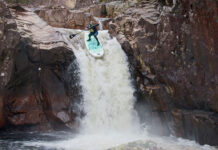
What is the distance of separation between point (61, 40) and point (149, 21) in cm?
401

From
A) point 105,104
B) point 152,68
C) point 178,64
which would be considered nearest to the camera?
point 178,64

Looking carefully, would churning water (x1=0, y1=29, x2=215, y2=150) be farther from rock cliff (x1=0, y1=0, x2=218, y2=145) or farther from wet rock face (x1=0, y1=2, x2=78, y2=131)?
wet rock face (x1=0, y1=2, x2=78, y2=131)

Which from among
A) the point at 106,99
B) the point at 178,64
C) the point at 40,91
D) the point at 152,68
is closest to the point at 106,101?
the point at 106,99

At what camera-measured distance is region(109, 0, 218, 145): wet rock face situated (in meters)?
6.54

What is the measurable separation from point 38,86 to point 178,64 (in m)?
5.86

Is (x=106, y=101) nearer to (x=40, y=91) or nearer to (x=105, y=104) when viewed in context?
(x=105, y=104)

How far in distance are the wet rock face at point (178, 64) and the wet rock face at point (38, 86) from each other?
3162mm

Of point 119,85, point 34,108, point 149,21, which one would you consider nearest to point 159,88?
point 119,85

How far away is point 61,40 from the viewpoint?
9695 millimetres

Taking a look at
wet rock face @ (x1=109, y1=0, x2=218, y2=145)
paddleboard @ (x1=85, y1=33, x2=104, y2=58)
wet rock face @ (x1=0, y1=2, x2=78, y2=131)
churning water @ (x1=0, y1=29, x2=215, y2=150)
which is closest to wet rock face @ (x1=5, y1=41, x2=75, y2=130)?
wet rock face @ (x1=0, y1=2, x2=78, y2=131)

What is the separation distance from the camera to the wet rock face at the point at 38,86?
28.6 ft

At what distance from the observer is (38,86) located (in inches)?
364

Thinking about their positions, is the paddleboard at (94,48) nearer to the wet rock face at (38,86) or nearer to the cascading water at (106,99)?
the cascading water at (106,99)

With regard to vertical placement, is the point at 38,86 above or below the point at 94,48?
below
